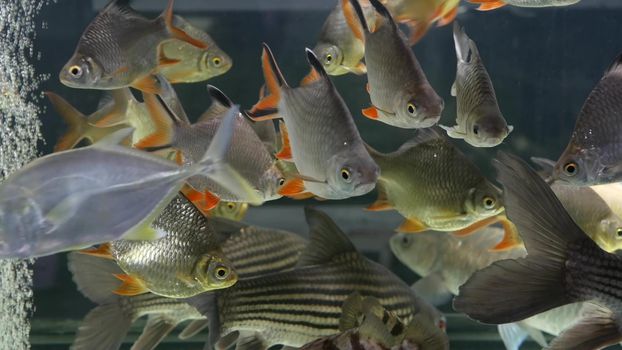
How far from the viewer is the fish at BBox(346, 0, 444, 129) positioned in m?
1.53

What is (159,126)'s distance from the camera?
1749 mm

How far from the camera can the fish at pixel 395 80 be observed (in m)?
1.53

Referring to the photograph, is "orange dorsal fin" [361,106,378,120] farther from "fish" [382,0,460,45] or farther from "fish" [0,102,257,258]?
"fish" [0,102,257,258]

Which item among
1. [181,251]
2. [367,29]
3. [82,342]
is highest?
[367,29]

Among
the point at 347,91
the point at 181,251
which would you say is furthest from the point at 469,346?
the point at 181,251

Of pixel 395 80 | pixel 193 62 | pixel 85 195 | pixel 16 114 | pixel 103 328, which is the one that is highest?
pixel 85 195

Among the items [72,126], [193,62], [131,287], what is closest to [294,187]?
[131,287]

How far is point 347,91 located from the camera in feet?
11.8

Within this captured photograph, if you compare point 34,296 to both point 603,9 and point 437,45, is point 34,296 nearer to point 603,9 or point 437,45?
point 437,45

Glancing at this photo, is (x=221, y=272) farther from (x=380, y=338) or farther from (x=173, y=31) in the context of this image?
(x=173, y=31)

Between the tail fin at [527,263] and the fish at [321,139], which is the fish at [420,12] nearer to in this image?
the fish at [321,139]

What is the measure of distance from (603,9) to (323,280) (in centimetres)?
284

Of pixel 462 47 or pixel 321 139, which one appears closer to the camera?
pixel 321 139

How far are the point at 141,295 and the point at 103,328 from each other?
6.4 inches
